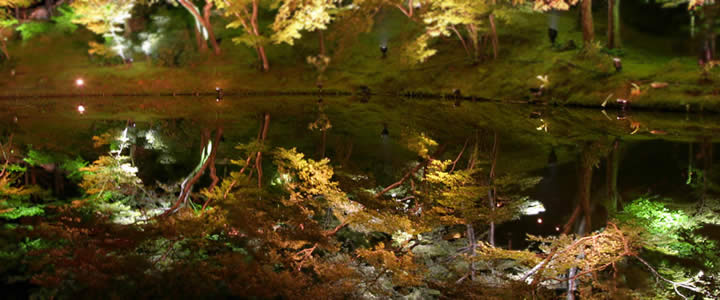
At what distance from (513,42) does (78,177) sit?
26199 millimetres

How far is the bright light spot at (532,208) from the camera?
17.9ft

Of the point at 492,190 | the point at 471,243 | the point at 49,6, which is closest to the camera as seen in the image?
the point at 471,243

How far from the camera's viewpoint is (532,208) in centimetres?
556

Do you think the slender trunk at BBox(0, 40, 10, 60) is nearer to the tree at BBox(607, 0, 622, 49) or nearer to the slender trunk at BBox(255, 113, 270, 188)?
the slender trunk at BBox(255, 113, 270, 188)

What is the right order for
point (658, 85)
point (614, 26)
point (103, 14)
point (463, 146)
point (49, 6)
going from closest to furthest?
point (463, 146)
point (658, 85)
point (614, 26)
point (103, 14)
point (49, 6)

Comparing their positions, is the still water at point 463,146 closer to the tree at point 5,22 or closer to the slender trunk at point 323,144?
the slender trunk at point 323,144

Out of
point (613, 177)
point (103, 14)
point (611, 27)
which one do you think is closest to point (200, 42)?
point (103, 14)

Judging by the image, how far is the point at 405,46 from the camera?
2447cm

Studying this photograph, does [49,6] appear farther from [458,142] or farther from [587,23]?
[458,142]

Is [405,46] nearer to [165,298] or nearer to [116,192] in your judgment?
[116,192]

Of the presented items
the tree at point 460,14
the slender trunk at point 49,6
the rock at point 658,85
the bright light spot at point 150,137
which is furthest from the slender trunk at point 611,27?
the slender trunk at point 49,6

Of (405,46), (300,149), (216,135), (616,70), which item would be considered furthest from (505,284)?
(405,46)

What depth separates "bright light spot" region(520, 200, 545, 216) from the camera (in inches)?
215

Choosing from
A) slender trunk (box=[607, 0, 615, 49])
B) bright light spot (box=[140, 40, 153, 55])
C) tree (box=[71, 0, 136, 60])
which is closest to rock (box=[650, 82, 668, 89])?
slender trunk (box=[607, 0, 615, 49])
